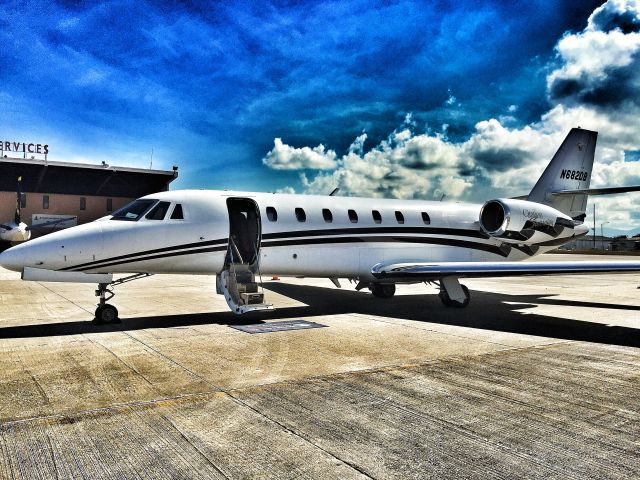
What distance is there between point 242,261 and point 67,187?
5588 centimetres

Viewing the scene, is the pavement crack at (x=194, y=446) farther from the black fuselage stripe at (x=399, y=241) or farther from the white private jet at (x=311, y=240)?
the black fuselage stripe at (x=399, y=241)

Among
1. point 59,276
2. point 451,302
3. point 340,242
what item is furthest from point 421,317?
point 59,276

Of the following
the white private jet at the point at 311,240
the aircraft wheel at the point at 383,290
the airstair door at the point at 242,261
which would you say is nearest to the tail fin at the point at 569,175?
the white private jet at the point at 311,240

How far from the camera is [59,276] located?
905 centimetres

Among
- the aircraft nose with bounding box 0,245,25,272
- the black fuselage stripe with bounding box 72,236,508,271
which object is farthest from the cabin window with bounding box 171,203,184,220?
the aircraft nose with bounding box 0,245,25,272

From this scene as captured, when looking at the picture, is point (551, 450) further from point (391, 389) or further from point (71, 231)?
point (71, 231)

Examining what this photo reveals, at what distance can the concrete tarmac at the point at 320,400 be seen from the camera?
3562 millimetres

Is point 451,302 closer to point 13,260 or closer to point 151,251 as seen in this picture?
point 151,251

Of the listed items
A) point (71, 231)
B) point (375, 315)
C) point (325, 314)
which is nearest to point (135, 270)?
point (71, 231)

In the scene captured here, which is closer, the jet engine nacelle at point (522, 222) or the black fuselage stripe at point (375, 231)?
the black fuselage stripe at point (375, 231)

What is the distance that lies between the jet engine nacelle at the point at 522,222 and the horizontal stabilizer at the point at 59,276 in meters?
10.0

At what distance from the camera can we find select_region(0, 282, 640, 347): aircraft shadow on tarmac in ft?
29.2

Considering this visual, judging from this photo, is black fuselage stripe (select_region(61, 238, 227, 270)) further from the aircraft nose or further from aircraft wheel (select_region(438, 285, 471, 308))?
aircraft wheel (select_region(438, 285, 471, 308))

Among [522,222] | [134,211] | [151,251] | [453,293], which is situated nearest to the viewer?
[151,251]
